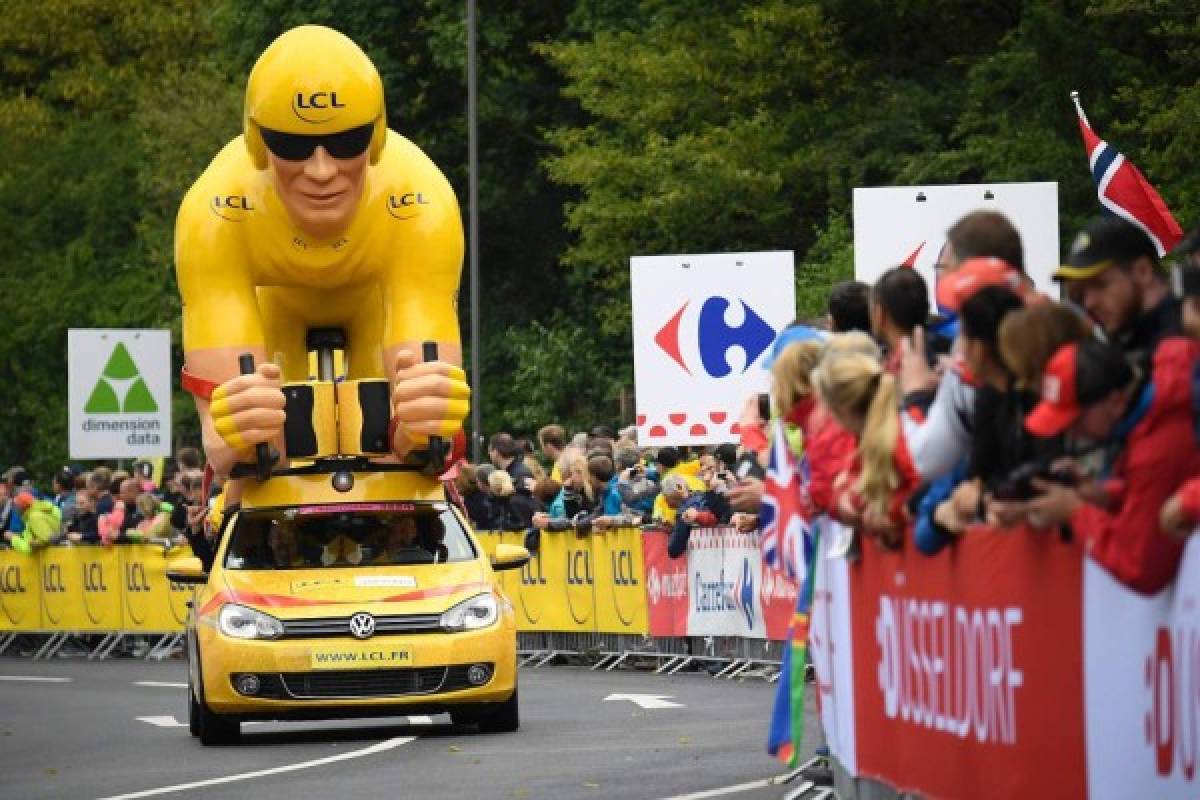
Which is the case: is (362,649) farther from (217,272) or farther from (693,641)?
(693,641)

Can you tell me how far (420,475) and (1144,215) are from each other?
4.53m

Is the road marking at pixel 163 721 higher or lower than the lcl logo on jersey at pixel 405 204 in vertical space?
lower

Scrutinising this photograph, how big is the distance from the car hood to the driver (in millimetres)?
725

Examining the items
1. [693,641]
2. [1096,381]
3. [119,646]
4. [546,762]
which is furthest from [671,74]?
[1096,381]

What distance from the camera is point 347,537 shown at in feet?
65.6

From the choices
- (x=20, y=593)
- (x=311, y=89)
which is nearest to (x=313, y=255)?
(x=311, y=89)

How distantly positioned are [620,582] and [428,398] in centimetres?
911

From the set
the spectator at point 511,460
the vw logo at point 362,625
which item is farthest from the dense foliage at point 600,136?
the vw logo at point 362,625

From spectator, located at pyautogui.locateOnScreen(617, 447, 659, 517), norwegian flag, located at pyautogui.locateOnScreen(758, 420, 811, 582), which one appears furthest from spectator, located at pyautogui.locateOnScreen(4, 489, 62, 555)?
norwegian flag, located at pyautogui.locateOnScreen(758, 420, 811, 582)

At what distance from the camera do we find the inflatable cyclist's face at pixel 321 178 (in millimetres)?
19391

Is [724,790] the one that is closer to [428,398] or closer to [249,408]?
[428,398]

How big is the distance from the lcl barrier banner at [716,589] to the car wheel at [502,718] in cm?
435

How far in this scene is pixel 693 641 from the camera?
1073 inches

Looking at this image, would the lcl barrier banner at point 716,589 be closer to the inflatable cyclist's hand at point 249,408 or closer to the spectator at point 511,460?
the spectator at point 511,460
